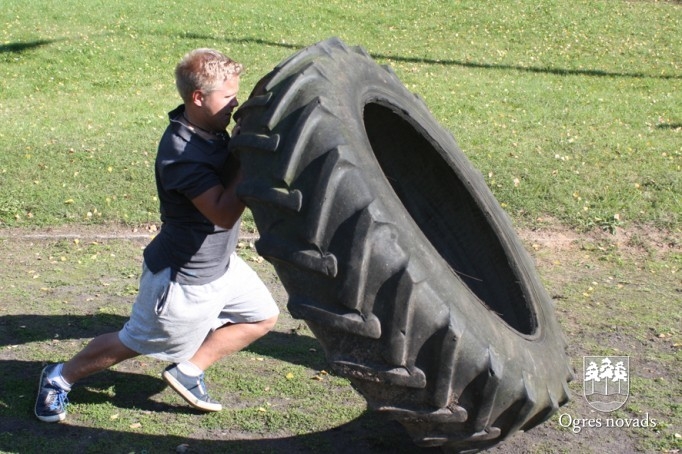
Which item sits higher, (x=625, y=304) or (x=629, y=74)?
(x=629, y=74)

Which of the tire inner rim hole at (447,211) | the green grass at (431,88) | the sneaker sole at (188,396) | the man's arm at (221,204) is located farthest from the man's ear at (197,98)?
the green grass at (431,88)

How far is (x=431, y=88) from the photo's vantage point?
40.6ft

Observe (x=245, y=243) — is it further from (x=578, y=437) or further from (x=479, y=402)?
(x=479, y=402)

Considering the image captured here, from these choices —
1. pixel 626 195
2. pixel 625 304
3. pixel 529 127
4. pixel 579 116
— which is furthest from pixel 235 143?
pixel 579 116

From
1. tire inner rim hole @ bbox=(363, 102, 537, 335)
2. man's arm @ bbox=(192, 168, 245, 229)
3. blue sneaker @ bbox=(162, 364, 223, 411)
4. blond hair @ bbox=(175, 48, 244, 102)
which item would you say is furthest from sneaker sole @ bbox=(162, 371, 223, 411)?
tire inner rim hole @ bbox=(363, 102, 537, 335)

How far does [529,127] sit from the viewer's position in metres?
10.3

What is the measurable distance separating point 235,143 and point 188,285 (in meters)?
0.94

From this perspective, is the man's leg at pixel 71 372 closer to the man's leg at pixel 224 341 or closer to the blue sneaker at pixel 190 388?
the blue sneaker at pixel 190 388

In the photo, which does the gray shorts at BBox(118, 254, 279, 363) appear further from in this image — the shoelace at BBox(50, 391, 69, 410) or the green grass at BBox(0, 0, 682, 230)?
the green grass at BBox(0, 0, 682, 230)

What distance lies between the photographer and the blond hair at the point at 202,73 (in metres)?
3.77

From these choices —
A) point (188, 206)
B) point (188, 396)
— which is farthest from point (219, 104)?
point (188, 396)

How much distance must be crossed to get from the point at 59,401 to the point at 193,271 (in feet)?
3.17

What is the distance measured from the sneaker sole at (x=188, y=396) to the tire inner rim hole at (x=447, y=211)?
1.43 m

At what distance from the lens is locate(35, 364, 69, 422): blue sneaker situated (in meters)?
4.29
